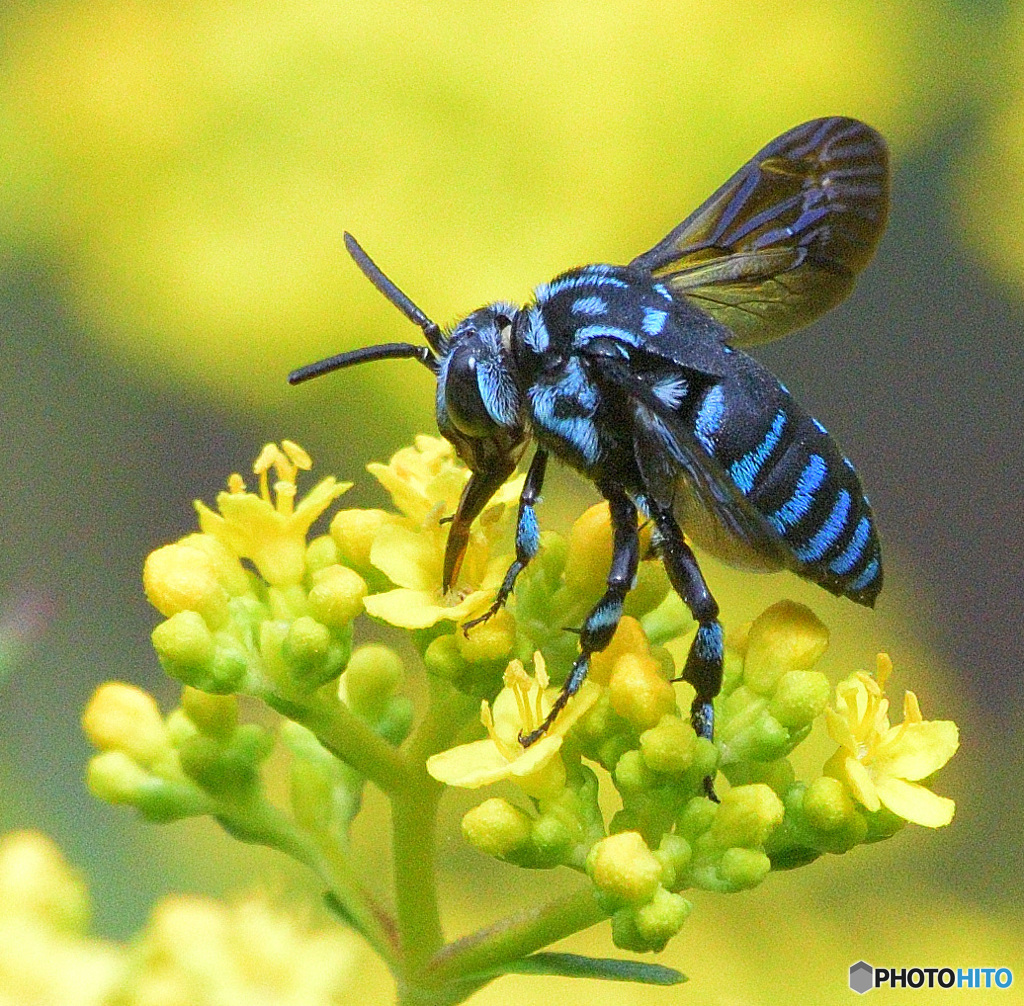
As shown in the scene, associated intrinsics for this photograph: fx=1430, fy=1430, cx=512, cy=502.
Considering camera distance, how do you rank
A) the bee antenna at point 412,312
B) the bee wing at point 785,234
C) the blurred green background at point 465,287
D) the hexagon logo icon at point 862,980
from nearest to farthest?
1. the bee antenna at point 412,312
2. the bee wing at point 785,234
3. the hexagon logo icon at point 862,980
4. the blurred green background at point 465,287

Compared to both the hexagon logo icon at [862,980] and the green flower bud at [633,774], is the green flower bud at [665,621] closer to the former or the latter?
the green flower bud at [633,774]

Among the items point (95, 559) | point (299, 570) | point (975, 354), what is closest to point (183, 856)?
point (95, 559)

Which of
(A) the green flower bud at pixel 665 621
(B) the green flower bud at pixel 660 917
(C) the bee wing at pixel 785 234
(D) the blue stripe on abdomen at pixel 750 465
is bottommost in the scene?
(B) the green flower bud at pixel 660 917

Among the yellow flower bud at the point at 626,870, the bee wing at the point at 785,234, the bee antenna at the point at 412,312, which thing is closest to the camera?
the yellow flower bud at the point at 626,870

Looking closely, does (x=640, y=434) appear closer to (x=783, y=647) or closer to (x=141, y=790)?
(x=783, y=647)

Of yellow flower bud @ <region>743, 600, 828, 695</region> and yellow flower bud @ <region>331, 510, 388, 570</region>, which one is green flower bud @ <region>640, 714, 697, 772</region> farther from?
yellow flower bud @ <region>331, 510, 388, 570</region>

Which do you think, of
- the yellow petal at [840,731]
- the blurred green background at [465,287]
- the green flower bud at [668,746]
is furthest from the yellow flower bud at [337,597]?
the blurred green background at [465,287]

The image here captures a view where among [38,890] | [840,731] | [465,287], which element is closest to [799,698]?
[840,731]
